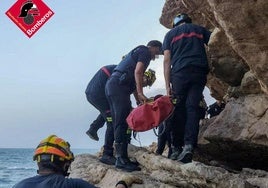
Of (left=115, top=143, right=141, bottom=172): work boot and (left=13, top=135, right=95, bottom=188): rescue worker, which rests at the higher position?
(left=13, top=135, right=95, bottom=188): rescue worker

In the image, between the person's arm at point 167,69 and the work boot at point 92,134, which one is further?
the work boot at point 92,134

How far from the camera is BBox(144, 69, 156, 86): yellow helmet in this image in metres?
9.48

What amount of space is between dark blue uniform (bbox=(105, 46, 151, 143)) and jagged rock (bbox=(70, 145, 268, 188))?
71cm

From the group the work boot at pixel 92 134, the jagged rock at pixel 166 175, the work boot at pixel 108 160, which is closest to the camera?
the jagged rock at pixel 166 175

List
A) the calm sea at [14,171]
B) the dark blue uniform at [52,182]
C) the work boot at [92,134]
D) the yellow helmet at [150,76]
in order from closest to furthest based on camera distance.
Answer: the dark blue uniform at [52,182], the yellow helmet at [150,76], the work boot at [92,134], the calm sea at [14,171]

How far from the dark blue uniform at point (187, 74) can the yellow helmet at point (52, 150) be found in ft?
10.6

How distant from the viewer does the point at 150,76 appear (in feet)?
31.1

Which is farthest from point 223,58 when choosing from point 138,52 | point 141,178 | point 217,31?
point 141,178

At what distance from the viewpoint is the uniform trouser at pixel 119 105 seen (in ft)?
27.1

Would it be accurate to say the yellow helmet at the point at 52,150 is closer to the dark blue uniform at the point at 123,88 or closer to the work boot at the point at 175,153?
the dark blue uniform at the point at 123,88

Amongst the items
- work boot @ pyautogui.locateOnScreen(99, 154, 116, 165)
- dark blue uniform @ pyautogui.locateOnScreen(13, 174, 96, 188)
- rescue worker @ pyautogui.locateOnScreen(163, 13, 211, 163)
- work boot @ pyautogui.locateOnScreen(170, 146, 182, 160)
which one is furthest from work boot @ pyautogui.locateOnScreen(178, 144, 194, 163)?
dark blue uniform @ pyautogui.locateOnScreen(13, 174, 96, 188)

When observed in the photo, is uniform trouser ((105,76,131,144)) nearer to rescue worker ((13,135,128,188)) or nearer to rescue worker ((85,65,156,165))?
rescue worker ((85,65,156,165))

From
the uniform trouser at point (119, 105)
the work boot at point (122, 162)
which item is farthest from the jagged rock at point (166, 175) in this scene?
the uniform trouser at point (119, 105)

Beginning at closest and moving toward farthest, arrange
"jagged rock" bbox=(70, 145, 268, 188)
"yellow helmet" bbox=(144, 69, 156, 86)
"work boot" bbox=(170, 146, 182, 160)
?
"jagged rock" bbox=(70, 145, 268, 188)
"work boot" bbox=(170, 146, 182, 160)
"yellow helmet" bbox=(144, 69, 156, 86)
